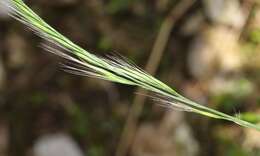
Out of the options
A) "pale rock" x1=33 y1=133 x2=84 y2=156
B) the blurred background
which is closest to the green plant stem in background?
the blurred background

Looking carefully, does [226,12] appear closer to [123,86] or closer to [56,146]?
[123,86]

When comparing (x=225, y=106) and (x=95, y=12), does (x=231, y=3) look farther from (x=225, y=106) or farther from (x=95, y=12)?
(x=95, y=12)

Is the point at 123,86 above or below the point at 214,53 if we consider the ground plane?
below

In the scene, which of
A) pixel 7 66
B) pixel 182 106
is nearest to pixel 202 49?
pixel 7 66

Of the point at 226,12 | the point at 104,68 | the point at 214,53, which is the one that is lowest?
the point at 104,68

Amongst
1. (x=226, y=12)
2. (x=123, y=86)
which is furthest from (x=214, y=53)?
(x=123, y=86)

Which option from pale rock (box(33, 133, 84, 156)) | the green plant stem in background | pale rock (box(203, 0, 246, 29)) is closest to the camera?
the green plant stem in background

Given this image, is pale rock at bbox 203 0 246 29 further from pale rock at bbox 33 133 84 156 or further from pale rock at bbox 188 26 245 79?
pale rock at bbox 33 133 84 156

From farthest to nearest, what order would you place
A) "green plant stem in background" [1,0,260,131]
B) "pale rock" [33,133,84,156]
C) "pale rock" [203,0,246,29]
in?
"pale rock" [33,133,84,156]
"pale rock" [203,0,246,29]
"green plant stem in background" [1,0,260,131]
